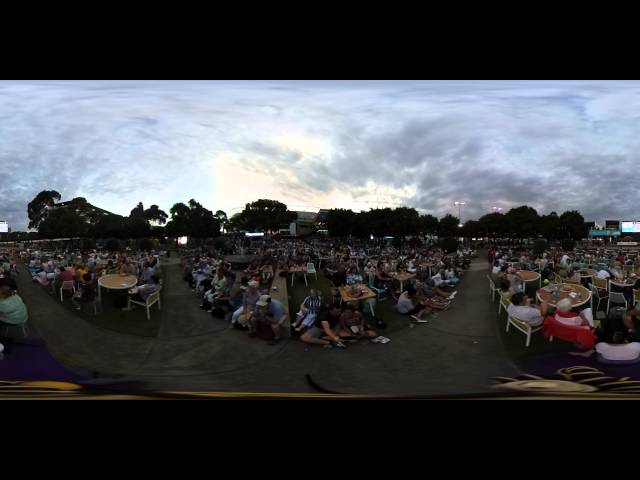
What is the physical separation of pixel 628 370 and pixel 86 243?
20.9 feet

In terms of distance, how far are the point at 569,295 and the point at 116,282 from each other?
601 centimetres

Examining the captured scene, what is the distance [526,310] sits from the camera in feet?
11.4

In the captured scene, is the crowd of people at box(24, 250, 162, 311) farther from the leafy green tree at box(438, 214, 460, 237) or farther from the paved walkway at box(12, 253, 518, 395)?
the leafy green tree at box(438, 214, 460, 237)

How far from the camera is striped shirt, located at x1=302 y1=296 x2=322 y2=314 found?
3.32m

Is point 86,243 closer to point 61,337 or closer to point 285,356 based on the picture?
point 61,337

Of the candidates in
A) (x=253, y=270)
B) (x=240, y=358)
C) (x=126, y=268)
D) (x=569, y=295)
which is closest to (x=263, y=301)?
(x=240, y=358)

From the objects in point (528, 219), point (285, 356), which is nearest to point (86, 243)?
point (285, 356)

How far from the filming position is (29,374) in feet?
9.30

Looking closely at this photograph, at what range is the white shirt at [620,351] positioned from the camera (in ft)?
10.5

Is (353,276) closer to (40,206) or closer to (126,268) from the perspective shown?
(126,268)

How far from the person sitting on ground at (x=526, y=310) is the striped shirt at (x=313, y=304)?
2.42 meters

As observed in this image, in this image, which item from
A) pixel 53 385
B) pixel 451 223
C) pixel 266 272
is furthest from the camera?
pixel 451 223

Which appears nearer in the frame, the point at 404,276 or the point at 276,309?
the point at 276,309

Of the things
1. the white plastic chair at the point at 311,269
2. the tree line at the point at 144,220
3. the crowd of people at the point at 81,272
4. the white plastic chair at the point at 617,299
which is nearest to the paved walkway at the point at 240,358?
the crowd of people at the point at 81,272
